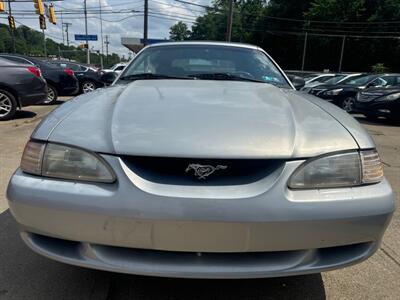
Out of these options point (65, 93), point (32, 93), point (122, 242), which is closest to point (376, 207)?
point (122, 242)

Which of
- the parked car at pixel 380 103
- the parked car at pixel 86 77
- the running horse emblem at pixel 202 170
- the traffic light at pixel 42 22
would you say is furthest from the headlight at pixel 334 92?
the traffic light at pixel 42 22

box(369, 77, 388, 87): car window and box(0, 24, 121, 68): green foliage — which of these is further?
box(0, 24, 121, 68): green foliage

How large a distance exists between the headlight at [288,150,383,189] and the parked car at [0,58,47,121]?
24.9 ft

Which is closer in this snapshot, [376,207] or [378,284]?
[376,207]

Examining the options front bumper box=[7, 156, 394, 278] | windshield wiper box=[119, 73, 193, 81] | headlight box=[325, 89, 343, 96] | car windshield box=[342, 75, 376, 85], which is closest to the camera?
front bumper box=[7, 156, 394, 278]

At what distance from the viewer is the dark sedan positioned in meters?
9.78

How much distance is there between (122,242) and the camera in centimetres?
177

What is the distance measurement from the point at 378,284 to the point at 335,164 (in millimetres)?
938

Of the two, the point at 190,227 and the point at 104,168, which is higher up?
the point at 104,168

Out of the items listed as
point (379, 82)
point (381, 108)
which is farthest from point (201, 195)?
point (379, 82)

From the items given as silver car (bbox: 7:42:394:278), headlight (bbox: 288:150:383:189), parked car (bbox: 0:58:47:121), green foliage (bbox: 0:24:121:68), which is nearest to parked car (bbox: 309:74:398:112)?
parked car (bbox: 0:58:47:121)

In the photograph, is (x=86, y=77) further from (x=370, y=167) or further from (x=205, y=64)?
(x=370, y=167)

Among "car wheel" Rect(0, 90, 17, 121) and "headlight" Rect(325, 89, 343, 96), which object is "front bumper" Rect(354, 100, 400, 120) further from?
"car wheel" Rect(0, 90, 17, 121)

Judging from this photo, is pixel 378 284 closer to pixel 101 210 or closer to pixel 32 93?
pixel 101 210
